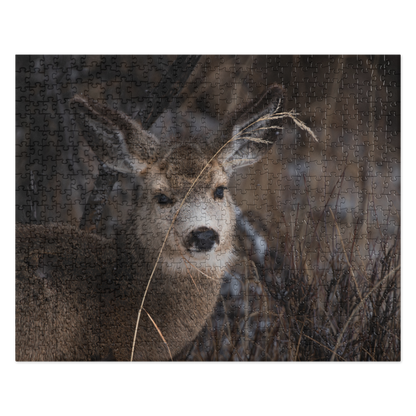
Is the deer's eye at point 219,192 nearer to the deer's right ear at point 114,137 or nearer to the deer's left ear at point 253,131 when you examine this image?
the deer's left ear at point 253,131

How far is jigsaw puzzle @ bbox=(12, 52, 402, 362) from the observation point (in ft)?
12.5

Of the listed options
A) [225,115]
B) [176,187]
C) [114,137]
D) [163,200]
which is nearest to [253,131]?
[225,115]

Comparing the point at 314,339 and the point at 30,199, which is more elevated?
the point at 30,199

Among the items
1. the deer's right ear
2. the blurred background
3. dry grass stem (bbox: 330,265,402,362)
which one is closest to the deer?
the deer's right ear

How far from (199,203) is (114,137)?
110 centimetres

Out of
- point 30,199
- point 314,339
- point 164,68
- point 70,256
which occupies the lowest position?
point 314,339

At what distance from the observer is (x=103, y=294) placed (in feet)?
12.5

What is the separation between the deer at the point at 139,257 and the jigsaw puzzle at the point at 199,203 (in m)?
0.01

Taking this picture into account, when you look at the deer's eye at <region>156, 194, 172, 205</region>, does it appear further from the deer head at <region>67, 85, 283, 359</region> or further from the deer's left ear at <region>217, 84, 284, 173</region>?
the deer's left ear at <region>217, 84, 284, 173</region>

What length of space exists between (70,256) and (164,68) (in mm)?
2107

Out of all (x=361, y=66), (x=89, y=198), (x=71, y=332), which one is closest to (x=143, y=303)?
(x=71, y=332)

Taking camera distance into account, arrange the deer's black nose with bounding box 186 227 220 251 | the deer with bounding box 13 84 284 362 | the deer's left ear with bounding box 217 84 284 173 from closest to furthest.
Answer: the deer's black nose with bounding box 186 227 220 251 → the deer with bounding box 13 84 284 362 → the deer's left ear with bounding box 217 84 284 173

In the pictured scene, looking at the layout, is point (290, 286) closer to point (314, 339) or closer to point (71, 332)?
point (314, 339)

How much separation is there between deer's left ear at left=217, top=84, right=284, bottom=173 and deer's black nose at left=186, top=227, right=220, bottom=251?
68 centimetres
